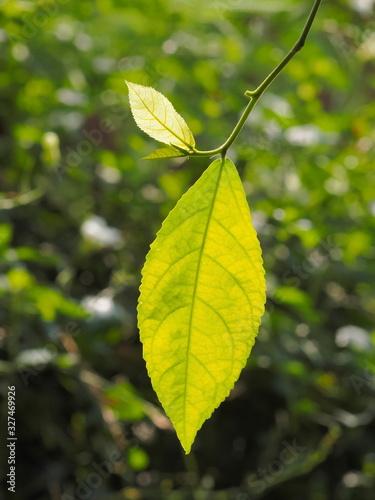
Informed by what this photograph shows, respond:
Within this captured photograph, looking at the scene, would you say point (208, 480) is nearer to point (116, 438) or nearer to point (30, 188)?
point (116, 438)

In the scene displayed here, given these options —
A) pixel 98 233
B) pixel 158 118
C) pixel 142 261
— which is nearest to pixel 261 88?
pixel 158 118

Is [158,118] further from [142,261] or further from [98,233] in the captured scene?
[142,261]

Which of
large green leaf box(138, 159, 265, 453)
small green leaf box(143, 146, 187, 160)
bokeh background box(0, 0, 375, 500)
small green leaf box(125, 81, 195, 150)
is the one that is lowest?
bokeh background box(0, 0, 375, 500)

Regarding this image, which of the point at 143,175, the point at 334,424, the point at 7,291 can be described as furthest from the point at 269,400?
the point at 7,291

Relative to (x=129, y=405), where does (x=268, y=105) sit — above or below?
above

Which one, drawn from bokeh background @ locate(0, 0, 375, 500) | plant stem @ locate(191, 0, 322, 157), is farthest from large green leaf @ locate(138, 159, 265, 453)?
bokeh background @ locate(0, 0, 375, 500)

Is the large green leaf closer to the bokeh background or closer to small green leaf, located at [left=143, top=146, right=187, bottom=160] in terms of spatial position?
small green leaf, located at [left=143, top=146, right=187, bottom=160]
